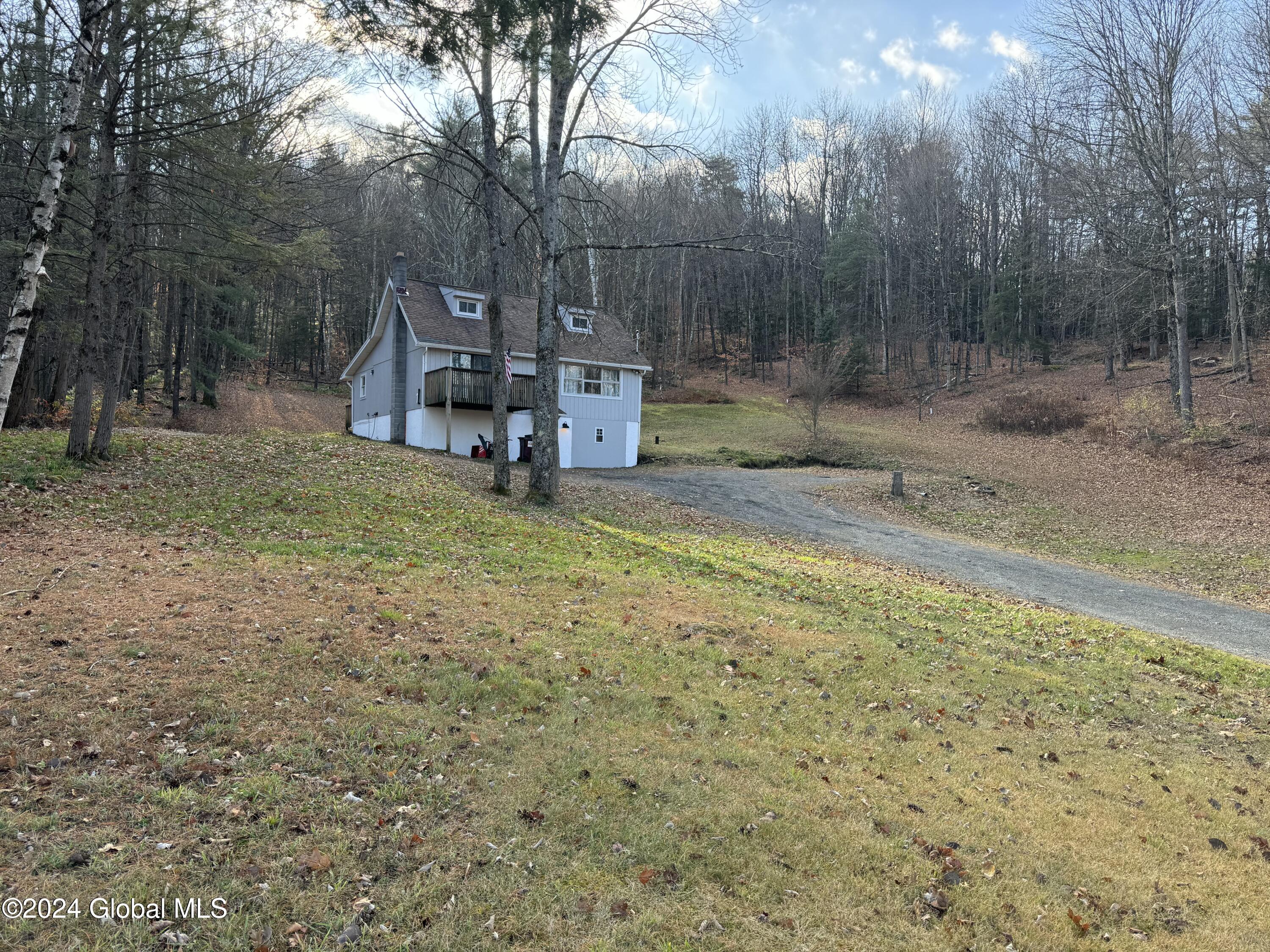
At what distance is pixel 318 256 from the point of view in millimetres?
17016

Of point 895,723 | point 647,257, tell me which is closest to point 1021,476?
point 895,723

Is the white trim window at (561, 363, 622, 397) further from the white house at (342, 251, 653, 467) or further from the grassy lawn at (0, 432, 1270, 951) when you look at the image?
the grassy lawn at (0, 432, 1270, 951)

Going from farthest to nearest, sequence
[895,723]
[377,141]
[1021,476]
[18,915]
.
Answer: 1. [1021,476]
2. [377,141]
3. [895,723]
4. [18,915]

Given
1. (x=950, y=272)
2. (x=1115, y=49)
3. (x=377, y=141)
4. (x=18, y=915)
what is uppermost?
(x=1115, y=49)

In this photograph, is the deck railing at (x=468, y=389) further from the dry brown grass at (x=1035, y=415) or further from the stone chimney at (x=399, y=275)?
the dry brown grass at (x=1035, y=415)

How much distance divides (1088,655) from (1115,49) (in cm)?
2793

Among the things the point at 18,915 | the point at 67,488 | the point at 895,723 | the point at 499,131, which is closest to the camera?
the point at 18,915

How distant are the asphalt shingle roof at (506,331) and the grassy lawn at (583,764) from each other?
18.8m

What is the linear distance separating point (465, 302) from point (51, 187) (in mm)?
22521

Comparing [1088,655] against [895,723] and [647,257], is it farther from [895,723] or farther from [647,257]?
[647,257]

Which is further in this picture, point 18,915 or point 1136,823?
point 1136,823

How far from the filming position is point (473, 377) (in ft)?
85.8

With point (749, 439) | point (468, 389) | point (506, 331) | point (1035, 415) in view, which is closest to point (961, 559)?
point (468, 389)

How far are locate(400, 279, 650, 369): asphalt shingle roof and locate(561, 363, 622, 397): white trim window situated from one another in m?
0.51
